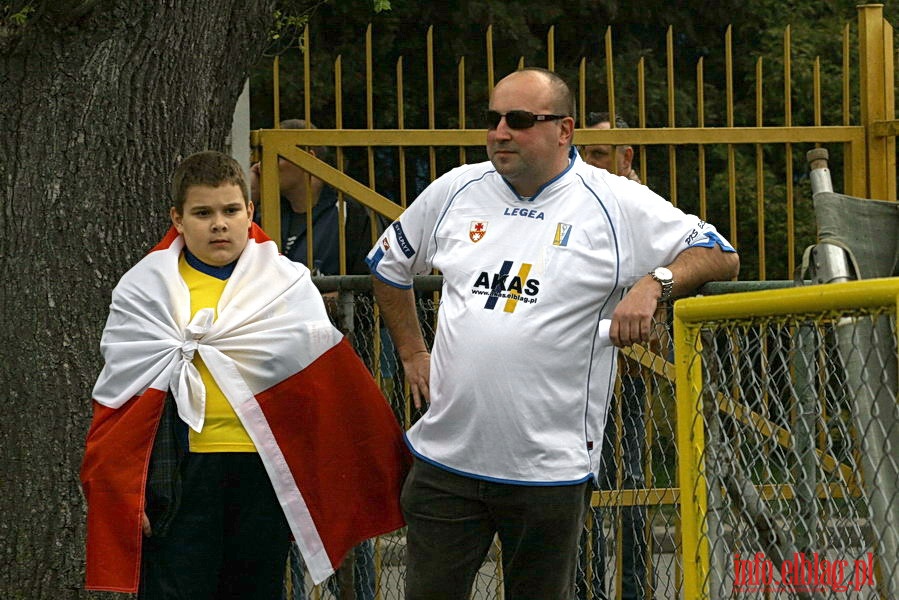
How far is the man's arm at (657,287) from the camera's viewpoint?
12.5 ft

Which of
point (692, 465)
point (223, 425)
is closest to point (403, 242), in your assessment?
point (223, 425)

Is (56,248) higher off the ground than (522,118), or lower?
lower

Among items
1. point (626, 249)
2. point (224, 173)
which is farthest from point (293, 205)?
point (626, 249)

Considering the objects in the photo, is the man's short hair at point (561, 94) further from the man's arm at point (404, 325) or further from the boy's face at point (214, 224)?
the boy's face at point (214, 224)

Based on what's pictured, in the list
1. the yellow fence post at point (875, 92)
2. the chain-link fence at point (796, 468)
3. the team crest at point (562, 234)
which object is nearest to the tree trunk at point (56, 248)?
the team crest at point (562, 234)

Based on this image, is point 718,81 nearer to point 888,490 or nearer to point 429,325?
point 429,325

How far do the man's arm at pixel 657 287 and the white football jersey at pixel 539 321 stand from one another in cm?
3

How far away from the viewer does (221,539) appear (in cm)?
424

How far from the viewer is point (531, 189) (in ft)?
13.8

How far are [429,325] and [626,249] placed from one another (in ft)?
5.34

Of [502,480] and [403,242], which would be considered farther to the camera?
[403,242]

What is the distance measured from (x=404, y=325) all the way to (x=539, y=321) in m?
0.63

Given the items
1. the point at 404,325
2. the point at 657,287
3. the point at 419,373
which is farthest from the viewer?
the point at 404,325

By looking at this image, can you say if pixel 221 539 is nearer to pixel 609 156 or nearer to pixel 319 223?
pixel 319 223
